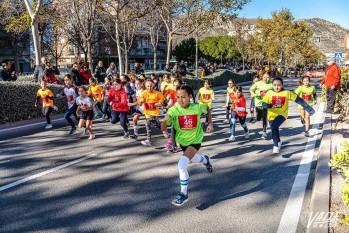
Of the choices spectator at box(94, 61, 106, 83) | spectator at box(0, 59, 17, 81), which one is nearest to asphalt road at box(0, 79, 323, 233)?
spectator at box(0, 59, 17, 81)

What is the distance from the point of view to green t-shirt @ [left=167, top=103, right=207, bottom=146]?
16.2 feet

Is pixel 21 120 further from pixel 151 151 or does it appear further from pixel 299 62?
pixel 299 62

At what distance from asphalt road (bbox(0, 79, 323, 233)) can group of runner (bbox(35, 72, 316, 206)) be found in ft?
1.18

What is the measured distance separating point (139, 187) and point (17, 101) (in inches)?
297

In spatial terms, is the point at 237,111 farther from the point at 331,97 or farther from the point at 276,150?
the point at 331,97

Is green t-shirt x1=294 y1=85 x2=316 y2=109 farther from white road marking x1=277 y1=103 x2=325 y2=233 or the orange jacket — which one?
white road marking x1=277 y1=103 x2=325 y2=233

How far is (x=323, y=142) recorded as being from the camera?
7.47 m

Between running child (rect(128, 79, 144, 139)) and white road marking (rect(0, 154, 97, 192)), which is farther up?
running child (rect(128, 79, 144, 139))

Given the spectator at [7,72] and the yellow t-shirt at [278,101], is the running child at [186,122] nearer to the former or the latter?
the yellow t-shirt at [278,101]

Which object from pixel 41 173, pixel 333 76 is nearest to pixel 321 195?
pixel 41 173

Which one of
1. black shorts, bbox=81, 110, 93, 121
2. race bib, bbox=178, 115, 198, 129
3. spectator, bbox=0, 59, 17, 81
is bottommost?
black shorts, bbox=81, 110, 93, 121

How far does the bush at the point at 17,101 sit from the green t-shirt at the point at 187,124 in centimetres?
755

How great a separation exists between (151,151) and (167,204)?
2952 mm

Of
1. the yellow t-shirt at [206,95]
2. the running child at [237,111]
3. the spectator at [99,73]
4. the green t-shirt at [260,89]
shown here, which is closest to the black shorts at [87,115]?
the yellow t-shirt at [206,95]
